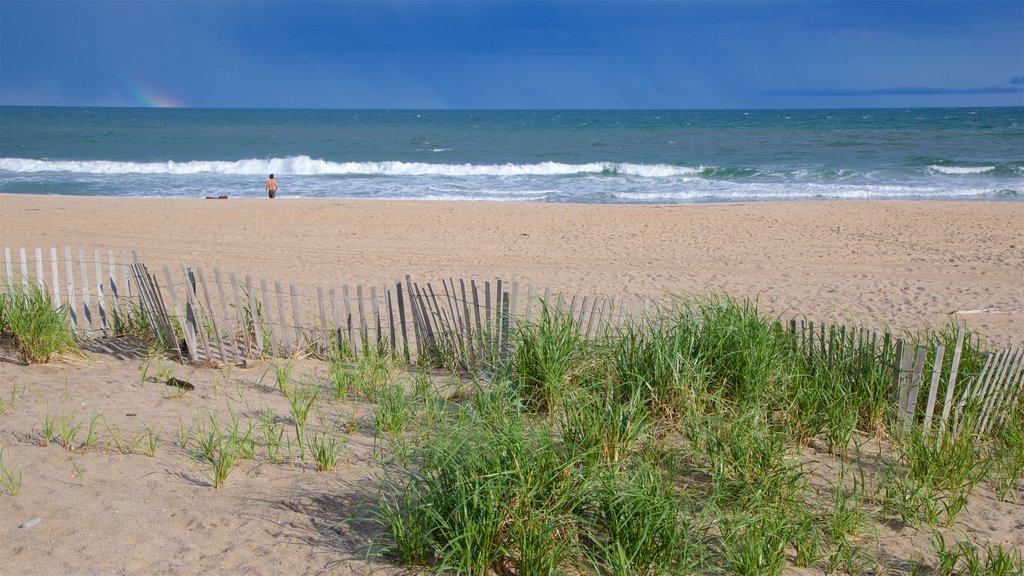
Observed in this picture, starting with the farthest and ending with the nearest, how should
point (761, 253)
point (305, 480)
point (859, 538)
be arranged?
point (761, 253) → point (305, 480) → point (859, 538)

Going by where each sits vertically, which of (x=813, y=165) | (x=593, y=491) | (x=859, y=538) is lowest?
(x=859, y=538)

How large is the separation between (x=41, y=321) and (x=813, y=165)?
30.2 meters

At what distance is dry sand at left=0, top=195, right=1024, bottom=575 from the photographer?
3348mm

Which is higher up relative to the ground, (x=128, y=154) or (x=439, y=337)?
(x=128, y=154)

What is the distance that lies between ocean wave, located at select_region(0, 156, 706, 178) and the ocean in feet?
0.28

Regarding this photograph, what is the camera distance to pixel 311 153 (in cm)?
4084

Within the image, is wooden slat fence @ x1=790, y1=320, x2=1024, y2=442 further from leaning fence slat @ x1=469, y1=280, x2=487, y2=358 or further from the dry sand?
leaning fence slat @ x1=469, y1=280, x2=487, y2=358

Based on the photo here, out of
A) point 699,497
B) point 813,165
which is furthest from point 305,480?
point 813,165

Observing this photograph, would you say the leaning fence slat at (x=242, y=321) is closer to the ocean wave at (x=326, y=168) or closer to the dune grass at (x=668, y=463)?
the dune grass at (x=668, y=463)

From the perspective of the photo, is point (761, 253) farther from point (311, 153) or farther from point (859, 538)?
point (311, 153)

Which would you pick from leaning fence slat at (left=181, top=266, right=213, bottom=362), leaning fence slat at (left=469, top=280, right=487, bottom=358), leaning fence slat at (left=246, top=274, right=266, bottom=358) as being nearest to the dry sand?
leaning fence slat at (left=181, top=266, right=213, bottom=362)

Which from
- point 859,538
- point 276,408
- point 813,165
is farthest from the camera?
point 813,165

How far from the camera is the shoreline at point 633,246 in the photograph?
986 centimetres

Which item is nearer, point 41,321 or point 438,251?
point 41,321
